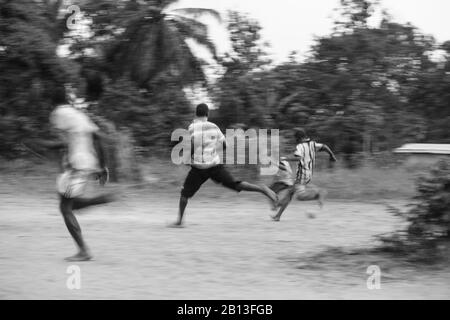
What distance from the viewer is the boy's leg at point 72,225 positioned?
698 centimetres

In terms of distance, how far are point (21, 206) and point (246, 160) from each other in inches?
221

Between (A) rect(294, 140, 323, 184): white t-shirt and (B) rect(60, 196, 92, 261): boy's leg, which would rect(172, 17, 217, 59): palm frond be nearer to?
(A) rect(294, 140, 323, 184): white t-shirt

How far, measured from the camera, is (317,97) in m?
25.4

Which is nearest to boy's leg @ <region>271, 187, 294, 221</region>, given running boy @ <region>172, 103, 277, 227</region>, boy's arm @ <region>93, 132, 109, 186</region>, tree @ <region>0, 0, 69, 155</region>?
running boy @ <region>172, 103, 277, 227</region>

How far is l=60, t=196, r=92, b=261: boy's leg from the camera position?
275 inches

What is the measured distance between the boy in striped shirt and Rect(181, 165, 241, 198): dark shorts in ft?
4.17

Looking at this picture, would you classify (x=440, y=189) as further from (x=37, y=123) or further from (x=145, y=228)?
(x=37, y=123)

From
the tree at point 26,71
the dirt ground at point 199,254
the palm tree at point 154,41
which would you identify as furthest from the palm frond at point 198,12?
the dirt ground at point 199,254

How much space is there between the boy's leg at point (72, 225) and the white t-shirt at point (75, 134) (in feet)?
1.19

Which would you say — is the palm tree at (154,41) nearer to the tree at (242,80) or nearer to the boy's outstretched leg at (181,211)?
the tree at (242,80)

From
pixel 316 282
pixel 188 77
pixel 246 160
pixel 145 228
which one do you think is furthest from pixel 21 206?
pixel 188 77
